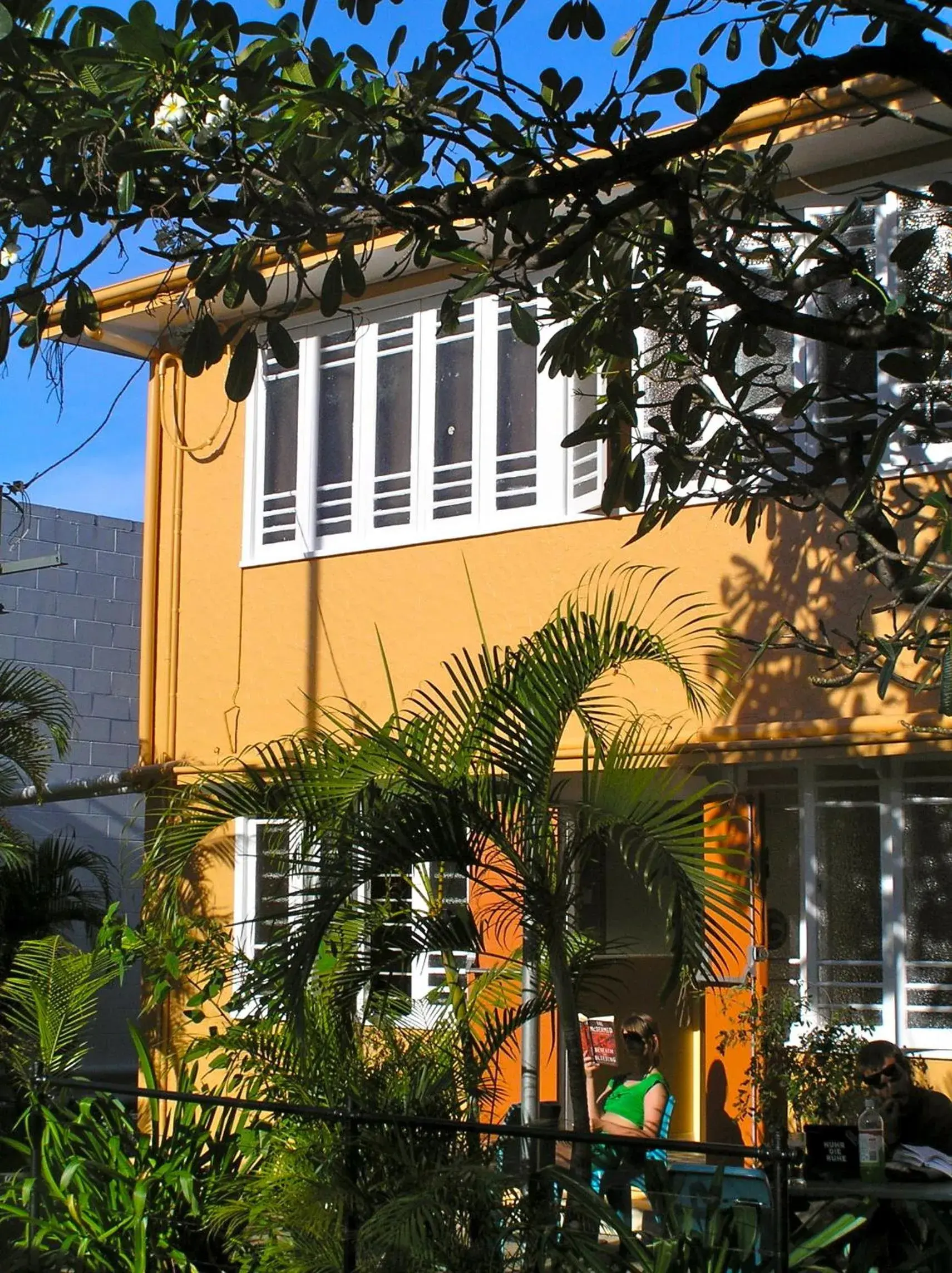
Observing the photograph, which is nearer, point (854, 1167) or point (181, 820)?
point (854, 1167)

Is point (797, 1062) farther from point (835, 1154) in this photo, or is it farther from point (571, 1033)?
point (571, 1033)

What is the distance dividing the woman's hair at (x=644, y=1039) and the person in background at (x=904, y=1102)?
129cm

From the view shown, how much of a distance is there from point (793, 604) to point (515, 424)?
2316 mm

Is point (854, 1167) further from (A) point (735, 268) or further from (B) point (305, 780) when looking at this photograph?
(A) point (735, 268)

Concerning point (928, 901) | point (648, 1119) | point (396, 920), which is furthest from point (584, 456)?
point (396, 920)

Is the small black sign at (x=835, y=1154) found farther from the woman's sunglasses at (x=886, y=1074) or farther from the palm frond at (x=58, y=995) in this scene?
the palm frond at (x=58, y=995)

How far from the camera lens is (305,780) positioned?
22.4 ft

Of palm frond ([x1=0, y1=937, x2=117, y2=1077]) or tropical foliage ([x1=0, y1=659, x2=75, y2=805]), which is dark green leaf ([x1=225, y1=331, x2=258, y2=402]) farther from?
tropical foliage ([x1=0, y1=659, x2=75, y2=805])

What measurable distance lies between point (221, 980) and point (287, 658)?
3.86 metres

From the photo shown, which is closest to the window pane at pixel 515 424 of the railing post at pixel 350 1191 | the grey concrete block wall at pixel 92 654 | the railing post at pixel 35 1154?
the railing post at pixel 35 1154

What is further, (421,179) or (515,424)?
(515,424)

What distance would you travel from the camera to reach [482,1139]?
6.45 metres

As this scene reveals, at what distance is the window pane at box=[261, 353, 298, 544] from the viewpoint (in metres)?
11.7

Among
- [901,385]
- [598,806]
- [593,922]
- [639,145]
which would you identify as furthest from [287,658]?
[639,145]
